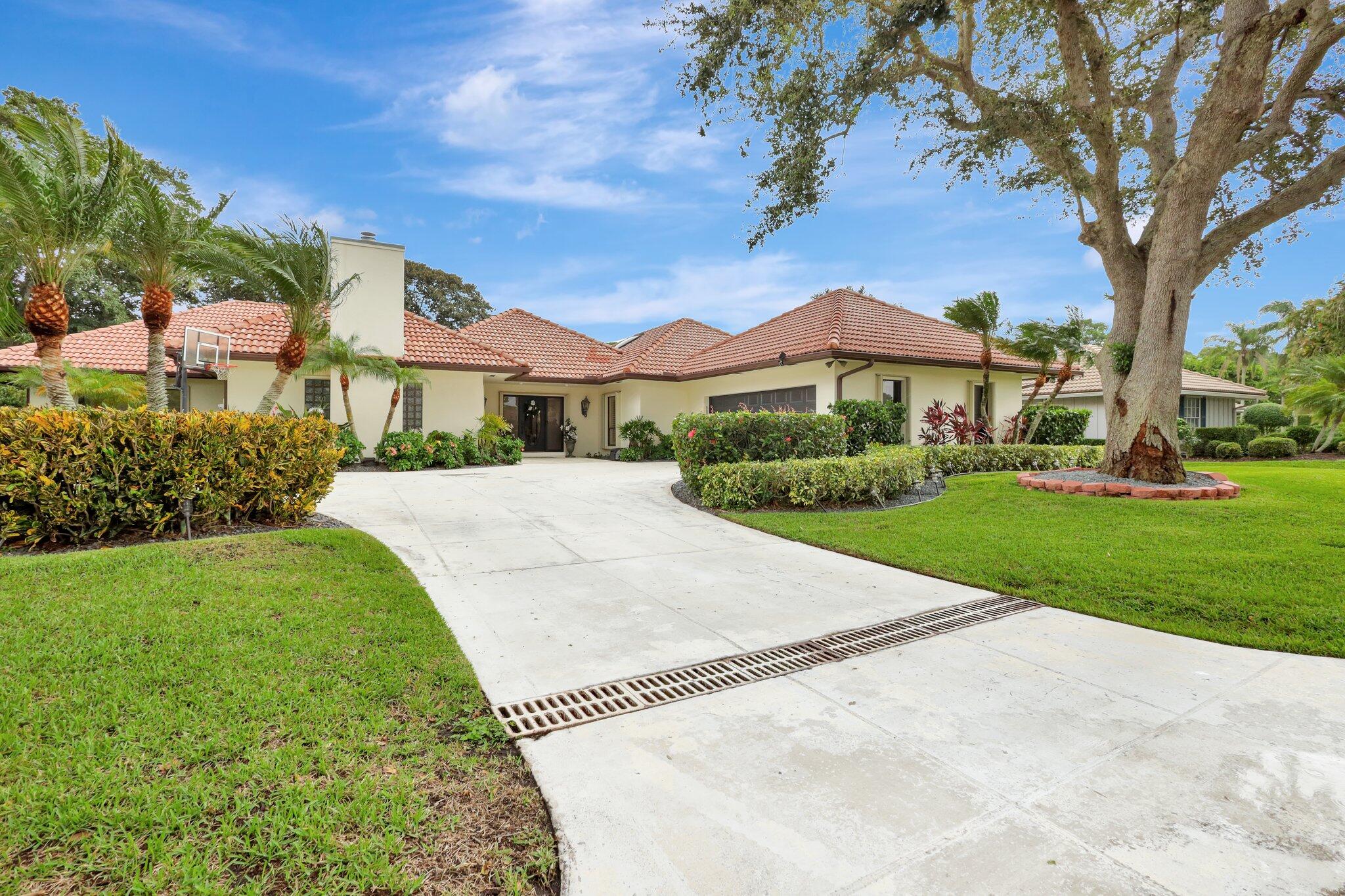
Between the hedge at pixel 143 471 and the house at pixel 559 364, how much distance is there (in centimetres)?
943

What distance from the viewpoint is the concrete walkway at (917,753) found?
1.99 m

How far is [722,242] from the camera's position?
10.8m

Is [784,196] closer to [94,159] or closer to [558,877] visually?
[94,159]

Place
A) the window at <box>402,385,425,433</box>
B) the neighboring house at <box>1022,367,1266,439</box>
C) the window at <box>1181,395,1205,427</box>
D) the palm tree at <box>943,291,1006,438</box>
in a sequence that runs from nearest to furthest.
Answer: the palm tree at <box>943,291,1006,438</box> < the window at <box>402,385,425,433</box> < the neighboring house at <box>1022,367,1266,439</box> < the window at <box>1181,395,1205,427</box>

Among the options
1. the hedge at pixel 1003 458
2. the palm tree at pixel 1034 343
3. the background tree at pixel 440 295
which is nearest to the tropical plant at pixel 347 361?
the hedge at pixel 1003 458

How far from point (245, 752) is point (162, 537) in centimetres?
493

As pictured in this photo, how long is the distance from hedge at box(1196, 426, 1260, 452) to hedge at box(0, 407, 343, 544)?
26111mm

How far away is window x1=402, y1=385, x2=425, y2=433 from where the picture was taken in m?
16.9

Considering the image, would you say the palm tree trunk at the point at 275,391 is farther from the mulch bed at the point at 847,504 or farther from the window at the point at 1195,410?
the window at the point at 1195,410

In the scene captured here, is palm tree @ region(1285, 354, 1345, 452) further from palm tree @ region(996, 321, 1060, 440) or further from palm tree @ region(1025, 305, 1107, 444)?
palm tree @ region(996, 321, 1060, 440)

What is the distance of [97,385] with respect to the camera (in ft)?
41.1

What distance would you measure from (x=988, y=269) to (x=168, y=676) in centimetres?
2056

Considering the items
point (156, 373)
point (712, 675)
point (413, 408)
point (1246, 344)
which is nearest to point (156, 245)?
point (156, 373)

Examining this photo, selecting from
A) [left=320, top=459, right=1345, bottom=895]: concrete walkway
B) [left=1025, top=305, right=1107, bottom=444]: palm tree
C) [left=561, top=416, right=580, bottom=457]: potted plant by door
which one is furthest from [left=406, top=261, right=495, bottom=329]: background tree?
[left=320, top=459, right=1345, bottom=895]: concrete walkway
